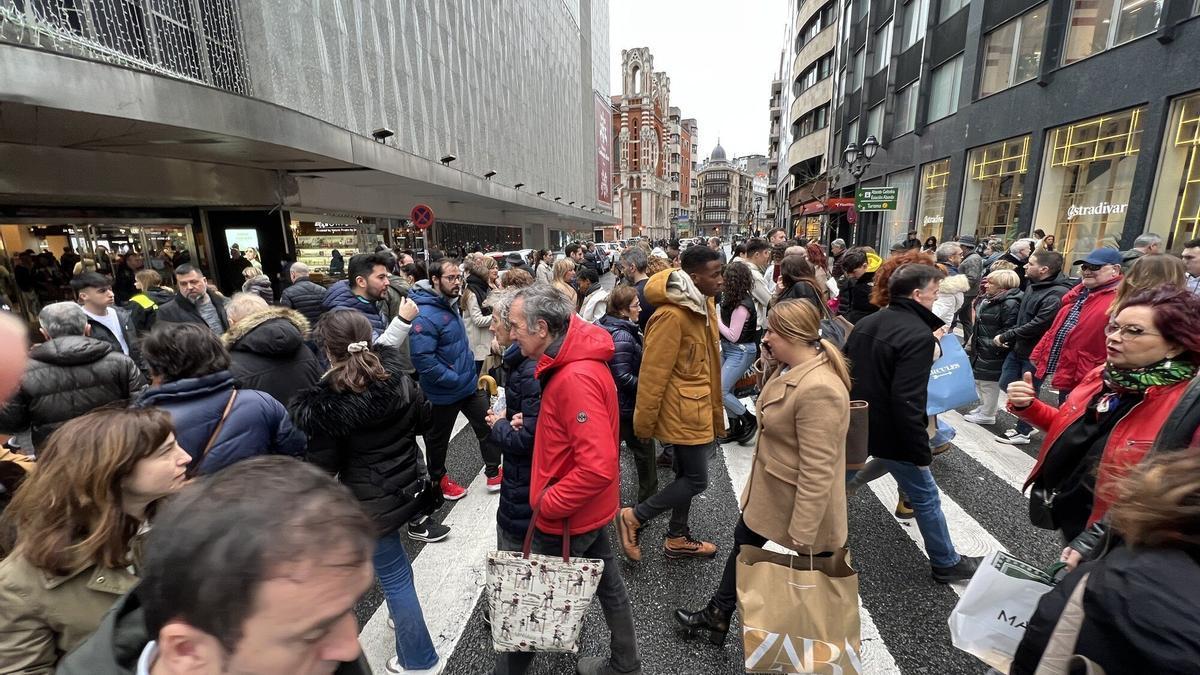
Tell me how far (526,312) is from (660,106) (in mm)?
99823

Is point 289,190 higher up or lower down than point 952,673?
higher up

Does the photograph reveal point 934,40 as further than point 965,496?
Yes

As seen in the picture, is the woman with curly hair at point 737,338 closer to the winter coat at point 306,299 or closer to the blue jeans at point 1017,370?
the blue jeans at point 1017,370

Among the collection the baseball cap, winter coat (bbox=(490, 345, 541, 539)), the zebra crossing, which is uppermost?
the baseball cap

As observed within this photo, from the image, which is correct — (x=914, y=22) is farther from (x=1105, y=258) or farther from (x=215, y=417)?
(x=215, y=417)

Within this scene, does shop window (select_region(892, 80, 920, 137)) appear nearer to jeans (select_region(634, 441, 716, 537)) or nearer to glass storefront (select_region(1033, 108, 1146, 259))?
glass storefront (select_region(1033, 108, 1146, 259))

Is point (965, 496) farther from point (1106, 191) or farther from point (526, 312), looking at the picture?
point (1106, 191)

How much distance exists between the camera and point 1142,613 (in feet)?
3.57

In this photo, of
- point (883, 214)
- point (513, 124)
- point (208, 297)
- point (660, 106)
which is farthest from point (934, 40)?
point (660, 106)

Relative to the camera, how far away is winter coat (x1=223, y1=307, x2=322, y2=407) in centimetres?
300

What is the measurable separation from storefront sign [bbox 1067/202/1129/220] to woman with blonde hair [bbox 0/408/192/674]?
14.8 m

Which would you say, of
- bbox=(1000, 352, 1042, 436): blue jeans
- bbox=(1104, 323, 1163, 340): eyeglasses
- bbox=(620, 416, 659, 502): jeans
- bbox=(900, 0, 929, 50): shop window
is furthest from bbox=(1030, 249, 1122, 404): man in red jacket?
bbox=(900, 0, 929, 50): shop window

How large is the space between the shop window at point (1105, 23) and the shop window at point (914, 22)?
7.55 m

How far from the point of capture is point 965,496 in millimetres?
4230
